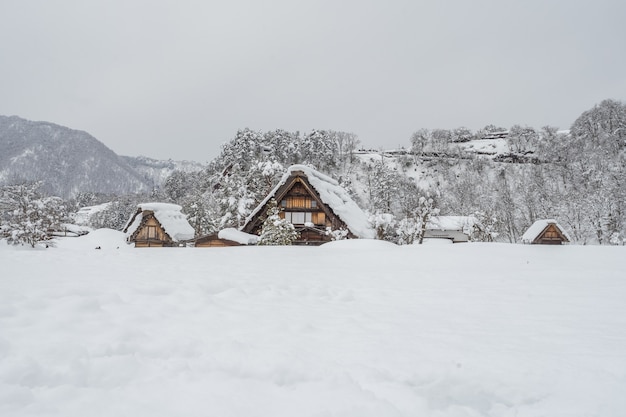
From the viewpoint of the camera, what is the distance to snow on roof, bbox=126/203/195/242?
1205 inches

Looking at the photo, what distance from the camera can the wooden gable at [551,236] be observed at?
2894 cm

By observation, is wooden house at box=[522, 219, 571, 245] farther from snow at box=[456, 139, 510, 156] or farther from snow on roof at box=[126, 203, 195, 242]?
snow at box=[456, 139, 510, 156]

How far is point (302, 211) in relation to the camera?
77.6ft

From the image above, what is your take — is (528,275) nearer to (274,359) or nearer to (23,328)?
(274,359)

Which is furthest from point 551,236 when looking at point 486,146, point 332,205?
point 486,146

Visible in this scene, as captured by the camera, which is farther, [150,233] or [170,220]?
[170,220]

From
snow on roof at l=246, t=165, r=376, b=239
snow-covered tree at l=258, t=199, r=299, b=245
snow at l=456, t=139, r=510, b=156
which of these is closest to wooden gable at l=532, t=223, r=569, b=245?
snow on roof at l=246, t=165, r=376, b=239

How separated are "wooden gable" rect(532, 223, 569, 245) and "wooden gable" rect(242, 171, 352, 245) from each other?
20411 mm

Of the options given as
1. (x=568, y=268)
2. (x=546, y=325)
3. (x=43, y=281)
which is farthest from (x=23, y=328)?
(x=568, y=268)

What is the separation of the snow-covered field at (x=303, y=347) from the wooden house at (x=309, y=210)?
16.2m

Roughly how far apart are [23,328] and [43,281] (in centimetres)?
237

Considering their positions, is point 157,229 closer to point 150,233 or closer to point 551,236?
point 150,233

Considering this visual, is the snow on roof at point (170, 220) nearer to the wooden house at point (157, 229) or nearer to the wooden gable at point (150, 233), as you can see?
the wooden house at point (157, 229)

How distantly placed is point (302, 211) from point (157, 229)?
16268 mm
